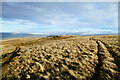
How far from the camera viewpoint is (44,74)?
11.4 m

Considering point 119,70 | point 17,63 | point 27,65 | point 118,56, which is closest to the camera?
A: point 119,70

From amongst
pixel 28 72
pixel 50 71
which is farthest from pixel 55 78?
pixel 28 72

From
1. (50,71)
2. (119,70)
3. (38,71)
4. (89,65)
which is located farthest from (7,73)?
(119,70)

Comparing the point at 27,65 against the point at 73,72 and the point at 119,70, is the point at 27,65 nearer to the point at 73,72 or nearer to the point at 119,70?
the point at 73,72

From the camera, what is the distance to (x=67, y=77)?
10.4m

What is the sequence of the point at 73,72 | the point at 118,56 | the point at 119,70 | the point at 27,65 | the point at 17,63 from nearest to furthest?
the point at 119,70 → the point at 73,72 → the point at 118,56 → the point at 27,65 → the point at 17,63

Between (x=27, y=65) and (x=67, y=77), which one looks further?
(x=27, y=65)

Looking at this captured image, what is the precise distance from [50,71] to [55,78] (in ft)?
5.21

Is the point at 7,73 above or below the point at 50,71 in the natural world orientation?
Result: below

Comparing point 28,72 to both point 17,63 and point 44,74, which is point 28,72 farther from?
point 17,63

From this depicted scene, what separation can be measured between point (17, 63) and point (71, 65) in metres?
10.7

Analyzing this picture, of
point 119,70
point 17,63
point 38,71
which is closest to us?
point 119,70

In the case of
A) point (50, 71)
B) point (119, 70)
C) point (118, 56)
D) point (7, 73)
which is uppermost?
point (118, 56)

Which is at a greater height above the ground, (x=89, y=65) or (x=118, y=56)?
(x=118, y=56)
